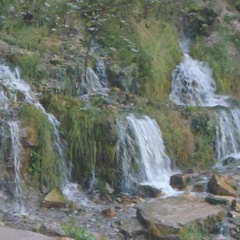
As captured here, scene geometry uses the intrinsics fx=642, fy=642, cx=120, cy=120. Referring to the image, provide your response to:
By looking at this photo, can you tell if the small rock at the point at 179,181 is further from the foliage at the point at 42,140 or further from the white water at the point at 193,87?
the white water at the point at 193,87

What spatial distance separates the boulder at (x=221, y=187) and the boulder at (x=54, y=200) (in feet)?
6.26

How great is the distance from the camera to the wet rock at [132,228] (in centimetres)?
671

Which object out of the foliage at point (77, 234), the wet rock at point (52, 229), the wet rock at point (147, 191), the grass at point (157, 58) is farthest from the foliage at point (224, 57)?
the foliage at point (77, 234)

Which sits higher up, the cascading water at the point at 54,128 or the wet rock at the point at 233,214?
the cascading water at the point at 54,128

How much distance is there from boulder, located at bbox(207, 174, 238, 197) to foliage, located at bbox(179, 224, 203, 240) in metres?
1.45

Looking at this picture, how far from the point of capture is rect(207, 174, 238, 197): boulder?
8.07 meters

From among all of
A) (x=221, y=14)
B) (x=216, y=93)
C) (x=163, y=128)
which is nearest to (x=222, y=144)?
(x=163, y=128)

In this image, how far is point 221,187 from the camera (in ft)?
26.7

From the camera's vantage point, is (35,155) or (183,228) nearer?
(183,228)

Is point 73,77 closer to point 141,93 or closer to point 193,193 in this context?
point 141,93

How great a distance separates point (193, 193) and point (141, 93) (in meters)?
3.20

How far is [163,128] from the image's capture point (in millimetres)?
9562

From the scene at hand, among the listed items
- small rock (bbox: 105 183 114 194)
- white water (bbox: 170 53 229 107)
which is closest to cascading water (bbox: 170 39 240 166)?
white water (bbox: 170 53 229 107)

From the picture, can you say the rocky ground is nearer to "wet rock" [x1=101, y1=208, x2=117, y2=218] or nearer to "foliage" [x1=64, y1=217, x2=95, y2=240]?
"wet rock" [x1=101, y1=208, x2=117, y2=218]
